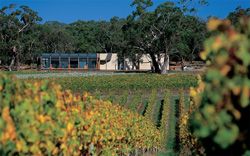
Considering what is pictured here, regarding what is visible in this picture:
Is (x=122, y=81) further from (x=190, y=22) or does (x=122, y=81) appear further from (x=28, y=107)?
(x=28, y=107)

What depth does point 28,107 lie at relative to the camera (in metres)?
4.41

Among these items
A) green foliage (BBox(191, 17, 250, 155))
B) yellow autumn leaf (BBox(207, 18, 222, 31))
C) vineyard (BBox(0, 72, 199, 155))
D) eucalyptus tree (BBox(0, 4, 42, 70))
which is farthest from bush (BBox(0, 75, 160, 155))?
eucalyptus tree (BBox(0, 4, 42, 70))

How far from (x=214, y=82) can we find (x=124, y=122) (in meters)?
8.46

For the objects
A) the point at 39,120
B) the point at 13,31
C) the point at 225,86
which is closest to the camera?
the point at 225,86

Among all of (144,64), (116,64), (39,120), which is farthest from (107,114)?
(116,64)

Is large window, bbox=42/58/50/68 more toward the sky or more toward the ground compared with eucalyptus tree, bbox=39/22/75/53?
more toward the ground

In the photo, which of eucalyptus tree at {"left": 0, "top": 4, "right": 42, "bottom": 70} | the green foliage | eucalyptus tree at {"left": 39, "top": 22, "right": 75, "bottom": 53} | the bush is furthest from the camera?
eucalyptus tree at {"left": 39, "top": 22, "right": 75, "bottom": 53}

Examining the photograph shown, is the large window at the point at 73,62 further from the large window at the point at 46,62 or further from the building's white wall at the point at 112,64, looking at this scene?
the building's white wall at the point at 112,64

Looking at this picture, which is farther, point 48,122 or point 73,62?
point 73,62

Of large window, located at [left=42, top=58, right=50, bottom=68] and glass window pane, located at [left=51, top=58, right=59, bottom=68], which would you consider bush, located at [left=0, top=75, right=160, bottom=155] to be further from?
large window, located at [left=42, top=58, right=50, bottom=68]

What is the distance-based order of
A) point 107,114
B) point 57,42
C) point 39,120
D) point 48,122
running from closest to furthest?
1. point 39,120
2. point 48,122
3. point 107,114
4. point 57,42

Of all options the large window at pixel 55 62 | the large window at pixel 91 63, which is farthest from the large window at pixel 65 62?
the large window at pixel 91 63

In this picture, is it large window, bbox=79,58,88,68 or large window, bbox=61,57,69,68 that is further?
large window, bbox=79,58,88,68

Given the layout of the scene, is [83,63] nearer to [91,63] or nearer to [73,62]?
[91,63]
